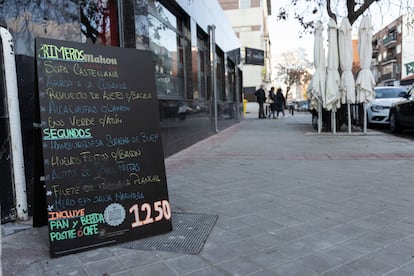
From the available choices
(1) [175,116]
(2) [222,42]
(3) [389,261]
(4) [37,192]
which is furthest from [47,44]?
(2) [222,42]

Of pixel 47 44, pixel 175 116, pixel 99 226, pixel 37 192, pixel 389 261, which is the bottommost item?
pixel 389 261

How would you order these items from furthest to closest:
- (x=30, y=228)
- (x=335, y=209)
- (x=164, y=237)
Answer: (x=335, y=209) < (x=30, y=228) < (x=164, y=237)

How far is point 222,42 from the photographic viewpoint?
51.6 feet

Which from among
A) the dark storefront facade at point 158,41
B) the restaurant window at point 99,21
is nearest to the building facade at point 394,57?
the dark storefront facade at point 158,41

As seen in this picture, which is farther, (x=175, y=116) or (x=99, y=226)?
(x=175, y=116)

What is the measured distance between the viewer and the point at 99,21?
571 cm

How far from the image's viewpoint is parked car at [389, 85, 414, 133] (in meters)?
11.1

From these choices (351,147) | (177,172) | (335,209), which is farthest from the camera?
(351,147)

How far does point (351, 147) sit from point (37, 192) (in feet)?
24.7

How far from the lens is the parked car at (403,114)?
36.5 feet

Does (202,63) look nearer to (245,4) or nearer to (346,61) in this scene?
(346,61)

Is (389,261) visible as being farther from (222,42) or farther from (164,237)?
(222,42)

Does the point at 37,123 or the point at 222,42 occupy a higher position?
the point at 222,42

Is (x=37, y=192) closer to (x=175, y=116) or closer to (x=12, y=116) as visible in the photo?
(x=12, y=116)
